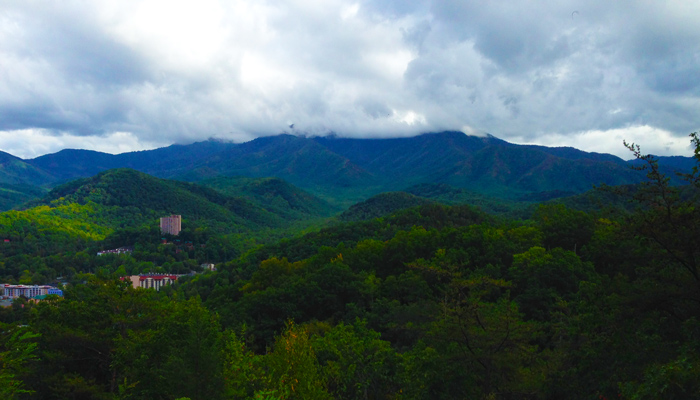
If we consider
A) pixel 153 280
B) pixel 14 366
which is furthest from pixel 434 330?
pixel 153 280

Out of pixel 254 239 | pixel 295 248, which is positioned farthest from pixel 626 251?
pixel 254 239

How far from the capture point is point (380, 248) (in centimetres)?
4666

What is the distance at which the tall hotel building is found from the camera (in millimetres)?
108375

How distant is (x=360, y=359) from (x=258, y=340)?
16802mm

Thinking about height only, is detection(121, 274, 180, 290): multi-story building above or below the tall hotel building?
below

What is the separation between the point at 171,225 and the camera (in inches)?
4296

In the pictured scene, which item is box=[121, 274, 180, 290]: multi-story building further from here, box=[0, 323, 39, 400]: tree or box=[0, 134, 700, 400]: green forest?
box=[0, 323, 39, 400]: tree

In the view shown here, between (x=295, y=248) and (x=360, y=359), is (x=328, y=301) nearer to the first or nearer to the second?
(x=360, y=359)

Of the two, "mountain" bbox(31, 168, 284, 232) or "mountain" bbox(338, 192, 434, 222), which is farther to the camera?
"mountain" bbox(31, 168, 284, 232)

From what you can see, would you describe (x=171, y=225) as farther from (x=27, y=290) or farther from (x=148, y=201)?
(x=27, y=290)

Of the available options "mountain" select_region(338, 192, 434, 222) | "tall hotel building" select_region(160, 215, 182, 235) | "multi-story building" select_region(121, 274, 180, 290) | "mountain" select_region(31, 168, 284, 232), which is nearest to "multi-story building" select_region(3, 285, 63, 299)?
"multi-story building" select_region(121, 274, 180, 290)

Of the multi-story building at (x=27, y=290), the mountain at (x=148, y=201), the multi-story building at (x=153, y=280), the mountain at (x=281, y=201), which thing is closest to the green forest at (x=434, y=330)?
the multi-story building at (x=153, y=280)

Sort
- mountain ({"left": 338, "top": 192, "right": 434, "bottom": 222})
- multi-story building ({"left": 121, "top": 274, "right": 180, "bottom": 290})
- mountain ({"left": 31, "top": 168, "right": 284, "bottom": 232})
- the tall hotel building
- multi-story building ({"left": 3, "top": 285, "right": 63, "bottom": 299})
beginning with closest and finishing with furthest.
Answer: multi-story building ({"left": 3, "top": 285, "right": 63, "bottom": 299}) < multi-story building ({"left": 121, "top": 274, "right": 180, "bottom": 290}) < the tall hotel building < mountain ({"left": 338, "top": 192, "right": 434, "bottom": 222}) < mountain ({"left": 31, "top": 168, "right": 284, "bottom": 232})

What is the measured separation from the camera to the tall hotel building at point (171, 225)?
10838 centimetres
